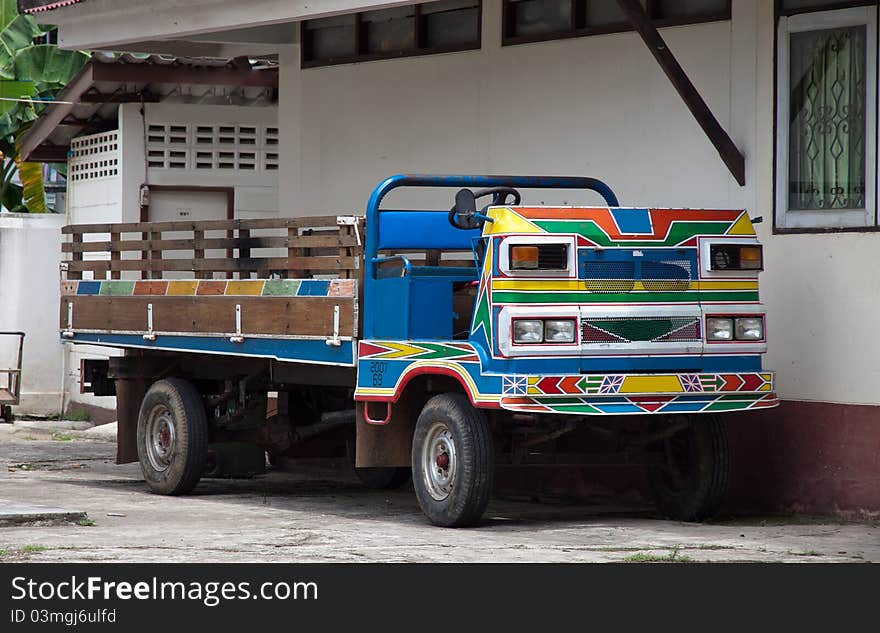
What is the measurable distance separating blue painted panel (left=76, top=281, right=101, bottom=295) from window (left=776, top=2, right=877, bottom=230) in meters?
5.76

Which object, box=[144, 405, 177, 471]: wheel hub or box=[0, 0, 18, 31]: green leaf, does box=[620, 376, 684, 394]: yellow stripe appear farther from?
box=[0, 0, 18, 31]: green leaf

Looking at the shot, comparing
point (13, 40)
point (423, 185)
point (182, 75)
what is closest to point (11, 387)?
point (182, 75)

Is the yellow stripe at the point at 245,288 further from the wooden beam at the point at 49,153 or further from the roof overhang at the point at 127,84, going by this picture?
the wooden beam at the point at 49,153

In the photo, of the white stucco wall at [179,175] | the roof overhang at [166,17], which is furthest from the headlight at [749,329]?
the white stucco wall at [179,175]

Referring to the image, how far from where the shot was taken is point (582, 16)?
13.2 meters

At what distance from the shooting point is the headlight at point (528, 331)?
9648 millimetres

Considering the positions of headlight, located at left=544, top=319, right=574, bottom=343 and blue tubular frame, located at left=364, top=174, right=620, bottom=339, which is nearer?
headlight, located at left=544, top=319, right=574, bottom=343

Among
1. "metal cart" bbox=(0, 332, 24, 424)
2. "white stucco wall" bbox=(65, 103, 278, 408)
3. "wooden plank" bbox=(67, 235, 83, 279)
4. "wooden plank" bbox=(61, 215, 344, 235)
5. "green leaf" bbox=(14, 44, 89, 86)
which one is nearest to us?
"wooden plank" bbox=(61, 215, 344, 235)

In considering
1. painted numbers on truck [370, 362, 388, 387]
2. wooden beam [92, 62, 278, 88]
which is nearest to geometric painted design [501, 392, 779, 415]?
painted numbers on truck [370, 362, 388, 387]

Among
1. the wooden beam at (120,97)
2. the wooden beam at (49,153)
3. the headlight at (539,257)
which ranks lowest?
A: the headlight at (539,257)

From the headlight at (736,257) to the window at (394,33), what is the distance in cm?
463

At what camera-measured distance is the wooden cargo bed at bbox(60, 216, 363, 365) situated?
1104 cm

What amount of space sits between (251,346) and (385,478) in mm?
2291

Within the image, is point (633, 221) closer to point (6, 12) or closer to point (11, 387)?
point (11, 387)
